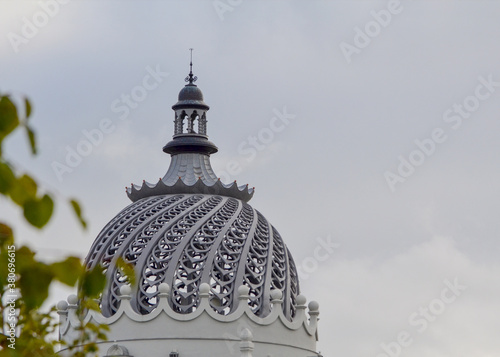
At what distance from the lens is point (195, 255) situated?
43.6 metres

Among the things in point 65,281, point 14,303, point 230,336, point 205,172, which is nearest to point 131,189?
point 205,172

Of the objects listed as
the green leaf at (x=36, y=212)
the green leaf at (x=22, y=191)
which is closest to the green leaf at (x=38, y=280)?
the green leaf at (x=36, y=212)

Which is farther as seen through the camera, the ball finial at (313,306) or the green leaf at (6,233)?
the ball finial at (313,306)

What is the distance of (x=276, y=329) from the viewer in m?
43.8

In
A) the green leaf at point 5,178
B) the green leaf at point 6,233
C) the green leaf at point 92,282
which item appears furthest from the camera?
the green leaf at point 6,233

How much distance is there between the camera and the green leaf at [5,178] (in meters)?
6.37

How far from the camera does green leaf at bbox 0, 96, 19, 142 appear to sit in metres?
6.52

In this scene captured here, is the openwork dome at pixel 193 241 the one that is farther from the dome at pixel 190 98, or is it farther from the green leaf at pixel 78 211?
the green leaf at pixel 78 211

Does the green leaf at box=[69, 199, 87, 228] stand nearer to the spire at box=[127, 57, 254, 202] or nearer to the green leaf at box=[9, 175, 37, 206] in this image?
the green leaf at box=[9, 175, 37, 206]

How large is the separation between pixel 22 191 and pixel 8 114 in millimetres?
457

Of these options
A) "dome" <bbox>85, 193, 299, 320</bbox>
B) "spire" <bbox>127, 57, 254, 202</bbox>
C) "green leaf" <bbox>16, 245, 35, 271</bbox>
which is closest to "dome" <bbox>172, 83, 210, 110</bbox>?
"spire" <bbox>127, 57, 254, 202</bbox>

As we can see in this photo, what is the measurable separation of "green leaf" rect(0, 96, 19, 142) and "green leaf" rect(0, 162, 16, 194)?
0.25 m

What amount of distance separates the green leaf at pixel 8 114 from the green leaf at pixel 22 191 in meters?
0.29

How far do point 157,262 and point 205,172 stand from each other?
24.4 feet
